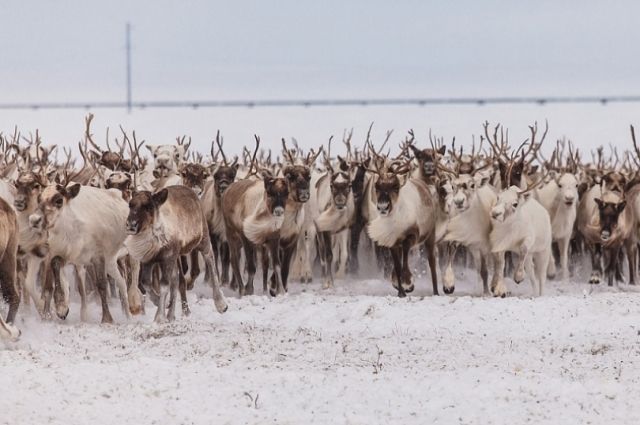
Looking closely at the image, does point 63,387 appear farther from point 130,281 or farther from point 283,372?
point 130,281

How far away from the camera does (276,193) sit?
1531 centimetres

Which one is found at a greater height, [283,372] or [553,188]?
[553,188]

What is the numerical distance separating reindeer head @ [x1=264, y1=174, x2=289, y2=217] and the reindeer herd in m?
0.01

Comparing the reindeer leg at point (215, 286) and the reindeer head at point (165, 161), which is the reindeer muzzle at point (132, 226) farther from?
the reindeer head at point (165, 161)

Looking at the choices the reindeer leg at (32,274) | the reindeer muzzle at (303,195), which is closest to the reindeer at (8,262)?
the reindeer leg at (32,274)

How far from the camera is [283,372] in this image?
1002cm

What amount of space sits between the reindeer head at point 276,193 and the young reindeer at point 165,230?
1795 millimetres

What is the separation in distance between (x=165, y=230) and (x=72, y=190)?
1.05 metres

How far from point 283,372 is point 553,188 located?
10.2 m

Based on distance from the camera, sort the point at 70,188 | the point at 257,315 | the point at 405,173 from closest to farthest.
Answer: the point at 70,188
the point at 257,315
the point at 405,173

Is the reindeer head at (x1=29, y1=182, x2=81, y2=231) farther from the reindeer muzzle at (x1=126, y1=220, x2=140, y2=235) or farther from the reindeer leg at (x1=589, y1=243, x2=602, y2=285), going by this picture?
the reindeer leg at (x1=589, y1=243, x2=602, y2=285)

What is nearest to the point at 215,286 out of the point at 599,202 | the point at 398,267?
the point at 398,267

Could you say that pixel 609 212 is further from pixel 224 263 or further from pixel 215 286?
pixel 215 286

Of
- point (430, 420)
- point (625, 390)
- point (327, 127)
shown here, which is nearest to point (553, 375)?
point (625, 390)
